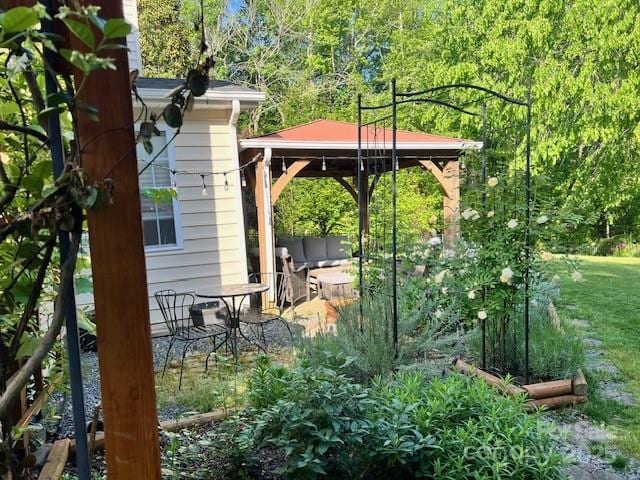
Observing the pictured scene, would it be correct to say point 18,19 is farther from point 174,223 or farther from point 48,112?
point 174,223

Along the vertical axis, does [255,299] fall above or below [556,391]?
above

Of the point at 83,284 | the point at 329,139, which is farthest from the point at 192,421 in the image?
the point at 329,139

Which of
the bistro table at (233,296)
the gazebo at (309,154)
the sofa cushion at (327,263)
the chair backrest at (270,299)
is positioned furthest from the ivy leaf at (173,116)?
the sofa cushion at (327,263)

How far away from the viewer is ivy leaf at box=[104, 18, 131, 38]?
0.71 metres

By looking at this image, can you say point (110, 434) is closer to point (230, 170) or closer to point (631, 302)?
point (230, 170)

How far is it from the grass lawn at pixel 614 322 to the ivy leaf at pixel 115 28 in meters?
3.06

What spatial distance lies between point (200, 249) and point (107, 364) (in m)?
5.29

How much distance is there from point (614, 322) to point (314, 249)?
5.88m

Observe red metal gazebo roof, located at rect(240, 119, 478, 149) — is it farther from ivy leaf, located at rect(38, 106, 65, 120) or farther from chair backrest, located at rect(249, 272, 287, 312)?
ivy leaf, located at rect(38, 106, 65, 120)

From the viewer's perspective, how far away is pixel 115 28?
72cm

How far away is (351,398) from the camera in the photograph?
5.66ft

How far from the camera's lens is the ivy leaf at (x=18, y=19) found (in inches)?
27.2

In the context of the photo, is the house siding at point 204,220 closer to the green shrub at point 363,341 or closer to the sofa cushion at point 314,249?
the green shrub at point 363,341

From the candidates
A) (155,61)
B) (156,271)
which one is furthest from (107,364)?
(155,61)
